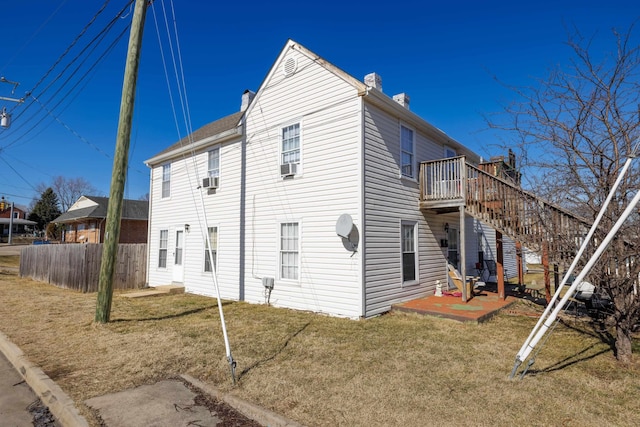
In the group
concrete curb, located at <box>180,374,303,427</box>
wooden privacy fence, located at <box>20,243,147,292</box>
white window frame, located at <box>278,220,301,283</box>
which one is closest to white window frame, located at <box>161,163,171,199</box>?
wooden privacy fence, located at <box>20,243,147,292</box>

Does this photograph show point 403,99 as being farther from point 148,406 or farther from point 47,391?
point 47,391

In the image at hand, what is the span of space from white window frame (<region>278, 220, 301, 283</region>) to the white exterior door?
5365mm

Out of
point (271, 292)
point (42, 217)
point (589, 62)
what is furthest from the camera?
point (42, 217)

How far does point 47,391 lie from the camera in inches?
164

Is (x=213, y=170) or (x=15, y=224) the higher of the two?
(x=213, y=170)

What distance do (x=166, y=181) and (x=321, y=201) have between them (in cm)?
873

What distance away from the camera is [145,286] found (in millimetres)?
14734

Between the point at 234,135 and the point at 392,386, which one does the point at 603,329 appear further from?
the point at 234,135

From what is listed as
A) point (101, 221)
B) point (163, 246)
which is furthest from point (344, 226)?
point (101, 221)

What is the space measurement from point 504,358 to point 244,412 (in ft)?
13.0

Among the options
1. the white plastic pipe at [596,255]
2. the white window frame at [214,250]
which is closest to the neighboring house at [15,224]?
the white window frame at [214,250]

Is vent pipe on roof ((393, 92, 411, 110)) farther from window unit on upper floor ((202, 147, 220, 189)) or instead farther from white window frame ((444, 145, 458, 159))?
window unit on upper floor ((202, 147, 220, 189))

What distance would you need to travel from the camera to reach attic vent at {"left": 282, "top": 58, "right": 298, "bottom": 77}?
9.98 m

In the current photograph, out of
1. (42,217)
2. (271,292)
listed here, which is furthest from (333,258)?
(42,217)
